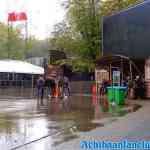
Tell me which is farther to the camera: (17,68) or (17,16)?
(17,16)

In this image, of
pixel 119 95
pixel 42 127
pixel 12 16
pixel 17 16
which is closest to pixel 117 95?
pixel 119 95

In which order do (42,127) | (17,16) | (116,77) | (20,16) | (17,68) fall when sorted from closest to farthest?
1. (42,127)
2. (116,77)
3. (17,68)
4. (17,16)
5. (20,16)

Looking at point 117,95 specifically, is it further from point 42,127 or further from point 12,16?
point 12,16

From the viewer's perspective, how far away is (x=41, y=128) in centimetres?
1483

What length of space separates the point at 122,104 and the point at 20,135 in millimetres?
12823

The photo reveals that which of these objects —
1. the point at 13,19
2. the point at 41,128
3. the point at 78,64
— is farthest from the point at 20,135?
the point at 13,19

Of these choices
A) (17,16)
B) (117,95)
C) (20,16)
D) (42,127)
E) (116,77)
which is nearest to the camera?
(42,127)

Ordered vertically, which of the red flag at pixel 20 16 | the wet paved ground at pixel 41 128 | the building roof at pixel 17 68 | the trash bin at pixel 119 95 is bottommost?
the wet paved ground at pixel 41 128

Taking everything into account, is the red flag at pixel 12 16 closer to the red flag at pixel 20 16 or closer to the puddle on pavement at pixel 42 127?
the red flag at pixel 20 16

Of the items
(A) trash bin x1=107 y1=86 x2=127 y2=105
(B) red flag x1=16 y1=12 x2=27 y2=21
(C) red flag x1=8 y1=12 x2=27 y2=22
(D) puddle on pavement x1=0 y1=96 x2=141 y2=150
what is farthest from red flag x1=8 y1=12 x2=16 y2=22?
(D) puddle on pavement x1=0 y1=96 x2=141 y2=150

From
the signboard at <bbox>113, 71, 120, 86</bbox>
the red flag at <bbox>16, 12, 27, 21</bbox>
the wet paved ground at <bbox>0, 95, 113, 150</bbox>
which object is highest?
the red flag at <bbox>16, 12, 27, 21</bbox>

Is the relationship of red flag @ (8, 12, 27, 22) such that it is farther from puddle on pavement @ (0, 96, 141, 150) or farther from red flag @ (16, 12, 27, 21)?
puddle on pavement @ (0, 96, 141, 150)

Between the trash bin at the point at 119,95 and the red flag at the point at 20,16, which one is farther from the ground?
the red flag at the point at 20,16

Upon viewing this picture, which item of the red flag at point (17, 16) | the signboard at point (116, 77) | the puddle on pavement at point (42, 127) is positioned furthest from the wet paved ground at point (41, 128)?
the red flag at point (17, 16)
